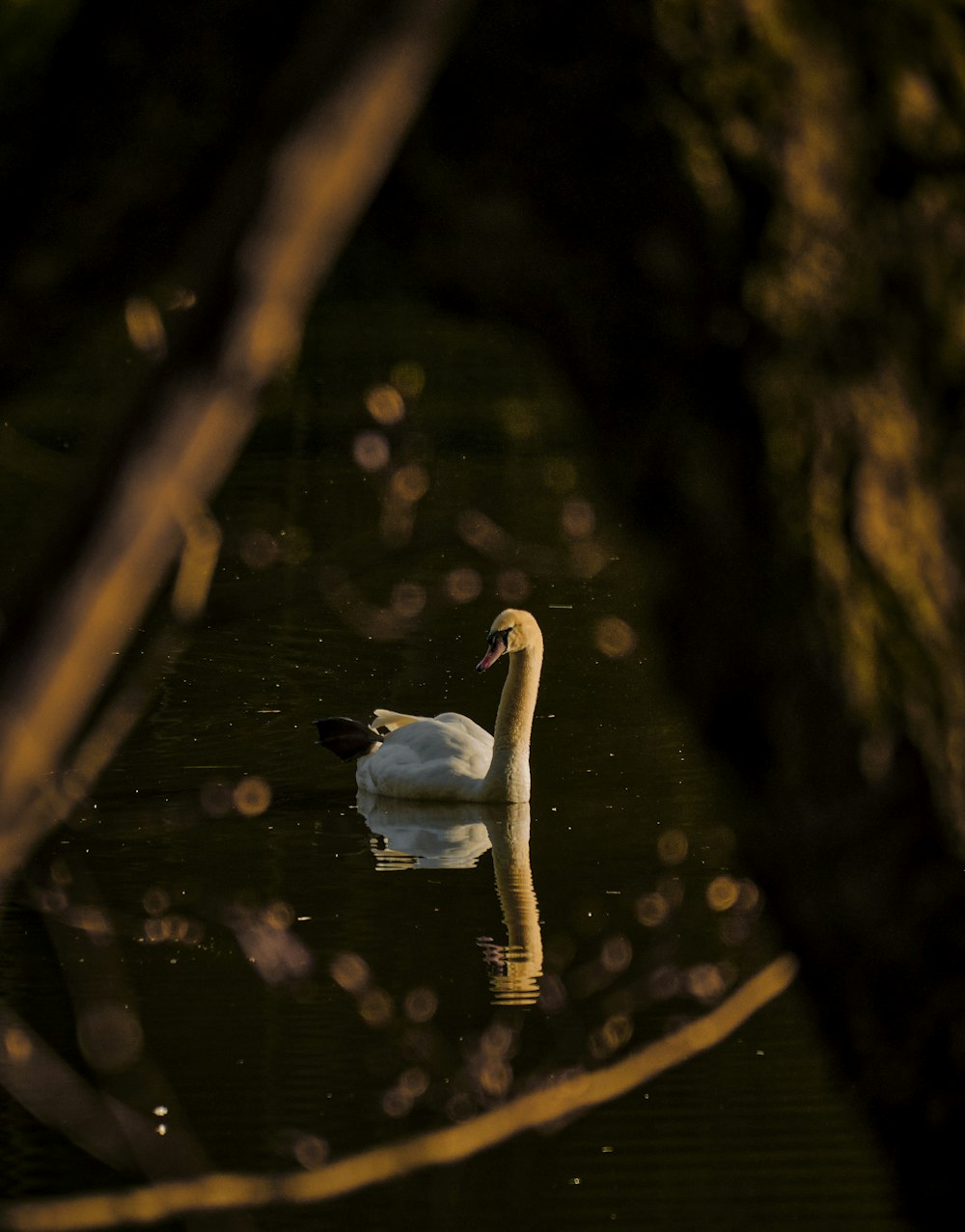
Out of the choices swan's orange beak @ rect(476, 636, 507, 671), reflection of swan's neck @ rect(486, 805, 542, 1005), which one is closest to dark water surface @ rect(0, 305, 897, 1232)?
reflection of swan's neck @ rect(486, 805, 542, 1005)

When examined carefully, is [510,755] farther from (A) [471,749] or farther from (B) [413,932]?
(B) [413,932]

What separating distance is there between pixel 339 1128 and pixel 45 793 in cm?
492

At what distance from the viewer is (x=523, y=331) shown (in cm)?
245

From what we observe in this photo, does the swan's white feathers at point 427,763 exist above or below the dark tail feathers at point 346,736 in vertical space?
above

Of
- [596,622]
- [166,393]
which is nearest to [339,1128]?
[166,393]

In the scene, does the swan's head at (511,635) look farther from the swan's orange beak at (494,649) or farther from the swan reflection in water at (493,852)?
the swan reflection in water at (493,852)

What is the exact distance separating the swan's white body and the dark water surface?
0.20m

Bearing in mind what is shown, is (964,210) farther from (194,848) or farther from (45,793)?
(194,848)

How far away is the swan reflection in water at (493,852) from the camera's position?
8234 mm

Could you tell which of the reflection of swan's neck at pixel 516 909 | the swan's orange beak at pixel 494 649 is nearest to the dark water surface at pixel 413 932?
the reflection of swan's neck at pixel 516 909

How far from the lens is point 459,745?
36.4 feet

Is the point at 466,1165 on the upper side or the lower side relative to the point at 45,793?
lower

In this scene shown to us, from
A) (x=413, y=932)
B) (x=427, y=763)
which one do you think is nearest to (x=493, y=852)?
(x=427, y=763)

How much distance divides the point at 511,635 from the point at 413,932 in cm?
296
